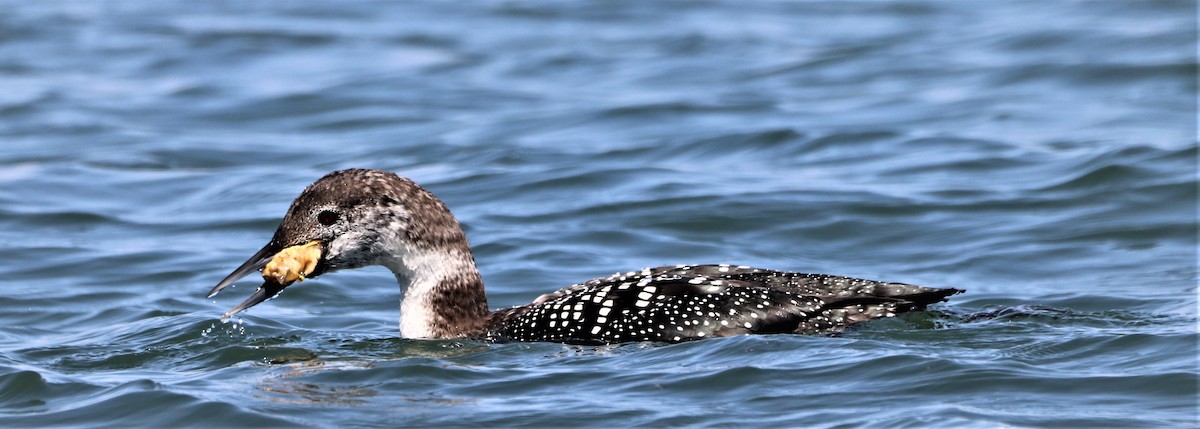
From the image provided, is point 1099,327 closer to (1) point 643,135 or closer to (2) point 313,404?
(2) point 313,404

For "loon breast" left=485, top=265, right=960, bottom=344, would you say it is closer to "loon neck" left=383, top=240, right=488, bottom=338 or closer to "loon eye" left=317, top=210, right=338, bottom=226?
"loon neck" left=383, top=240, right=488, bottom=338

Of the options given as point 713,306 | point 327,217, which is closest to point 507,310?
point 327,217

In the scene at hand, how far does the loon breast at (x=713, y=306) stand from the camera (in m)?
7.00

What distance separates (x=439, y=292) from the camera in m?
7.42

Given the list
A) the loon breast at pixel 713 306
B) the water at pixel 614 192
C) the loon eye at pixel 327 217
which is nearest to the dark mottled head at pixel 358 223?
the loon eye at pixel 327 217

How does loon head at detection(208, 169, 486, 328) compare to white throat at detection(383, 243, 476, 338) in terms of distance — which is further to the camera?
white throat at detection(383, 243, 476, 338)

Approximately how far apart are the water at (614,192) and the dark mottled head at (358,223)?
410 mm

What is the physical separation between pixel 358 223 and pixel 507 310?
74 cm

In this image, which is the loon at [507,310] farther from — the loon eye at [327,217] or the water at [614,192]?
the water at [614,192]

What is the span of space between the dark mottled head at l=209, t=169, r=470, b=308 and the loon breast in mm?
582

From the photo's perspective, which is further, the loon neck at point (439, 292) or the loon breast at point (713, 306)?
the loon neck at point (439, 292)

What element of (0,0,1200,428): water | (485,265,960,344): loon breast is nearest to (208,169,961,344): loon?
(485,265,960,344): loon breast

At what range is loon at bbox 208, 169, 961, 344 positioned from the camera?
703 cm

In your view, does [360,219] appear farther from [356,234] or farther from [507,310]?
[507,310]
